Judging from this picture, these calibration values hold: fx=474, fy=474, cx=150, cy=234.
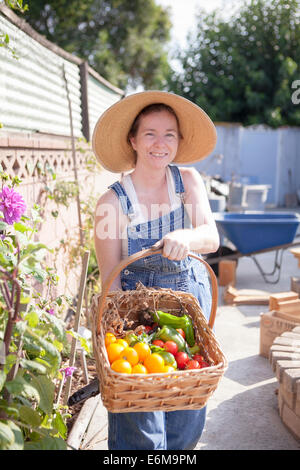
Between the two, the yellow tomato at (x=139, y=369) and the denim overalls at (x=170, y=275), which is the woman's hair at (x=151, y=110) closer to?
the denim overalls at (x=170, y=275)

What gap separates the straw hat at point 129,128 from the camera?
213 cm

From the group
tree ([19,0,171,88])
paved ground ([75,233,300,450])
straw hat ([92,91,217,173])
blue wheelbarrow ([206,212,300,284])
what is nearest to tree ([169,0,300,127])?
tree ([19,0,171,88])

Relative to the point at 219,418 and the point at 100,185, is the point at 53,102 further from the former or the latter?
the point at 219,418

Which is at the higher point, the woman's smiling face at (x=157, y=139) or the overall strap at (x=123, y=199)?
the woman's smiling face at (x=157, y=139)

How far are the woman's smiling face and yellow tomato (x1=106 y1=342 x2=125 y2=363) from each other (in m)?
0.85

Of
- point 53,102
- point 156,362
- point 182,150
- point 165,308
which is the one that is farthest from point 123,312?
point 53,102

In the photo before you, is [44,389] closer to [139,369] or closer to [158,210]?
[139,369]

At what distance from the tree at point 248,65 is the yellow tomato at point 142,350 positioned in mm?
16290


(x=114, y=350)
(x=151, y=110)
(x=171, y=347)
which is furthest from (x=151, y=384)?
(x=151, y=110)

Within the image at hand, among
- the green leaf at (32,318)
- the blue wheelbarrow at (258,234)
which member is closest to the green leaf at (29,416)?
the green leaf at (32,318)

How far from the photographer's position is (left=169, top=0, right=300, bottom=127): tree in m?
17.3

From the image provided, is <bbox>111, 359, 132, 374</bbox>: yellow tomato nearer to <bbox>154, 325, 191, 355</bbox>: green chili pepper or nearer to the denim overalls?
<bbox>154, 325, 191, 355</bbox>: green chili pepper
